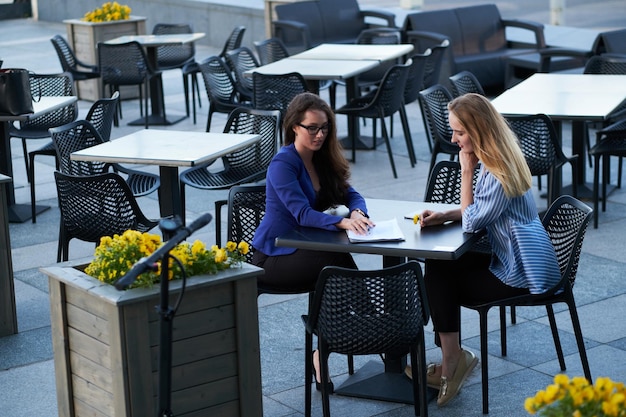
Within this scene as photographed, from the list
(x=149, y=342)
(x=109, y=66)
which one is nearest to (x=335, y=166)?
(x=149, y=342)

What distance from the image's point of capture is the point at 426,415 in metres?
4.77

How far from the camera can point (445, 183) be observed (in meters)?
6.17

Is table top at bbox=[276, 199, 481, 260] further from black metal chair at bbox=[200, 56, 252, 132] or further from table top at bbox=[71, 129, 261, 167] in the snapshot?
black metal chair at bbox=[200, 56, 252, 132]

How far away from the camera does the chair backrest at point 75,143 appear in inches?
298

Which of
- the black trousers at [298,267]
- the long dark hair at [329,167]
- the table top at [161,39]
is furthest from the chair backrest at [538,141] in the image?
the table top at [161,39]

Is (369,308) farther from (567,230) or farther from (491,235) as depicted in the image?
(567,230)

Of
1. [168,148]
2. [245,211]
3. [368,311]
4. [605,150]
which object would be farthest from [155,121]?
[368,311]

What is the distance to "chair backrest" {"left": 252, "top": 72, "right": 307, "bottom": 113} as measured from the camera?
9773mm

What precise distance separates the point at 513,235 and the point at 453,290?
37cm

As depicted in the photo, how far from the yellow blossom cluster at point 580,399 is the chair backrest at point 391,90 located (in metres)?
7.07

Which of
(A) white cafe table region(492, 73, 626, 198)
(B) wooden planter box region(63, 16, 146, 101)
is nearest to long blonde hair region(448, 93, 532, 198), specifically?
(A) white cafe table region(492, 73, 626, 198)

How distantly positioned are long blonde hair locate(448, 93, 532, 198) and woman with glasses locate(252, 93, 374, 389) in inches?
24.5

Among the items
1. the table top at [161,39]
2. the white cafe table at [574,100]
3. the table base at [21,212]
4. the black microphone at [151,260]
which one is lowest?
the table base at [21,212]

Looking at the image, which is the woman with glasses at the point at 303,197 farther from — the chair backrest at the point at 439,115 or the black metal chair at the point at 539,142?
the chair backrest at the point at 439,115
